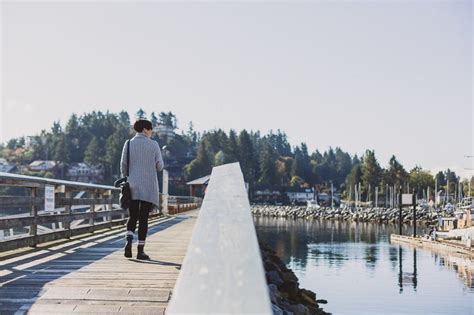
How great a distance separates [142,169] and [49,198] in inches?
86.2

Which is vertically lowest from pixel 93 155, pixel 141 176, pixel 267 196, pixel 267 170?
pixel 267 196

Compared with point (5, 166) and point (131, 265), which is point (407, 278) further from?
point (5, 166)

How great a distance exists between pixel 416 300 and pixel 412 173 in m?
121

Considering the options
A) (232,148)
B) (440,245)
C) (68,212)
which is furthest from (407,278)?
(232,148)

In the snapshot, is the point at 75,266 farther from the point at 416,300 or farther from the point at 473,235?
the point at 473,235

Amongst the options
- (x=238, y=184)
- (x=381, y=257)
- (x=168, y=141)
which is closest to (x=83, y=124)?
(x=168, y=141)

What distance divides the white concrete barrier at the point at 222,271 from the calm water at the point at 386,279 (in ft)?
39.0

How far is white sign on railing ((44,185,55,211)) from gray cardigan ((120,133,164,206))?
187 cm

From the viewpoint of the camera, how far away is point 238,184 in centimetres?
332

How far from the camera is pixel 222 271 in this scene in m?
1.72

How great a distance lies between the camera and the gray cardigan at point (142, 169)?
20.7 feet

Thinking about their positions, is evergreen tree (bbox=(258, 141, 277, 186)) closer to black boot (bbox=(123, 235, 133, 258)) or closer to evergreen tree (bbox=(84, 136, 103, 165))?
evergreen tree (bbox=(84, 136, 103, 165))

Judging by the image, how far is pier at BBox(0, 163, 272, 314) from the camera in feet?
5.37

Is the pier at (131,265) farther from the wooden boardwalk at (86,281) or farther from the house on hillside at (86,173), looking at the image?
the house on hillside at (86,173)
